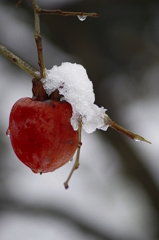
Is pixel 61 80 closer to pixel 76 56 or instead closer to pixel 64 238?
pixel 76 56

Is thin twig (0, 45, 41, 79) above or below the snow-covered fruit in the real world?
above

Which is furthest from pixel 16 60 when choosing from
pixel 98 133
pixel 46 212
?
pixel 46 212

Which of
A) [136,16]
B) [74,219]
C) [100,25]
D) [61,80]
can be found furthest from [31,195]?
[61,80]

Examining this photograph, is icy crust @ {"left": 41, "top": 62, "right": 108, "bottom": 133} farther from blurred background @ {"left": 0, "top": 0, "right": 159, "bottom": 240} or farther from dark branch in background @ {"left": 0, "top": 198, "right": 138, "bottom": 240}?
dark branch in background @ {"left": 0, "top": 198, "right": 138, "bottom": 240}

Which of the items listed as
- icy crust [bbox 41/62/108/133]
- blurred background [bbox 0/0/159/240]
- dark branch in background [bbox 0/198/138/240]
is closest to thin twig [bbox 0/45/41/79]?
icy crust [bbox 41/62/108/133]

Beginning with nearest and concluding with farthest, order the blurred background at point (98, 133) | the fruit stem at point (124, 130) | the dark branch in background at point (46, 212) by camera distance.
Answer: the fruit stem at point (124, 130) < the blurred background at point (98, 133) < the dark branch in background at point (46, 212)

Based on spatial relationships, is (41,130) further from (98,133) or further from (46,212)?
(46,212)

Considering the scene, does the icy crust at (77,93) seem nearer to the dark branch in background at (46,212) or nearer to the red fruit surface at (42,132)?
the red fruit surface at (42,132)

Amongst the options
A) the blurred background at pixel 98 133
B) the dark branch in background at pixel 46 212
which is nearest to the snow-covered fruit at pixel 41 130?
the blurred background at pixel 98 133
